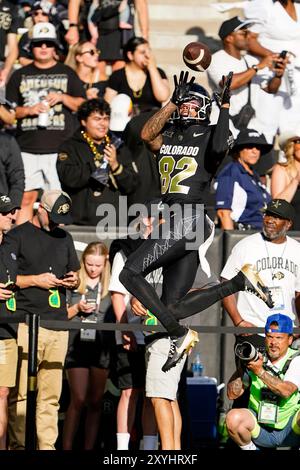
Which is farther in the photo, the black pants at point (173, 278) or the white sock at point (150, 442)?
the white sock at point (150, 442)

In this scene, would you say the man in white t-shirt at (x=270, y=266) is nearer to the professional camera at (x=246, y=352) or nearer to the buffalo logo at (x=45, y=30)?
the professional camera at (x=246, y=352)

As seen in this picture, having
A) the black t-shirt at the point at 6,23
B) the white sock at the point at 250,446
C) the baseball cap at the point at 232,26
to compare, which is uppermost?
the black t-shirt at the point at 6,23

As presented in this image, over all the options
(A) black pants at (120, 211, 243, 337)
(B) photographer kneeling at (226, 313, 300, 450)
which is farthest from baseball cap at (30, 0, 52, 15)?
(B) photographer kneeling at (226, 313, 300, 450)

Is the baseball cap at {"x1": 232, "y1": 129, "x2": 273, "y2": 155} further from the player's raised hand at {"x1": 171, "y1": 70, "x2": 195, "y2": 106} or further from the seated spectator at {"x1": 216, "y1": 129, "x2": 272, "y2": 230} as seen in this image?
the player's raised hand at {"x1": 171, "y1": 70, "x2": 195, "y2": 106}

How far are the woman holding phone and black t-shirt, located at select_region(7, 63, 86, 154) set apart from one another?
6.64 ft

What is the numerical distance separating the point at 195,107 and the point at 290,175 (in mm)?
2629

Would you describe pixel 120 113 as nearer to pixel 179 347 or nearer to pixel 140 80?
pixel 140 80

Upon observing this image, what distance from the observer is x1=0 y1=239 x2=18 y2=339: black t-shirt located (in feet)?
32.4

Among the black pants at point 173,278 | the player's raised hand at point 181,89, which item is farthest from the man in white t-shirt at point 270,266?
the player's raised hand at point 181,89

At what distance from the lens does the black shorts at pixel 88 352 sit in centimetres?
1099

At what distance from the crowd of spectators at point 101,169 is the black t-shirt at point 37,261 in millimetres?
11

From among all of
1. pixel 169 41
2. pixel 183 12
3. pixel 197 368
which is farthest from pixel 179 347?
pixel 183 12

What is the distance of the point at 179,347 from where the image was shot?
9.59 meters
